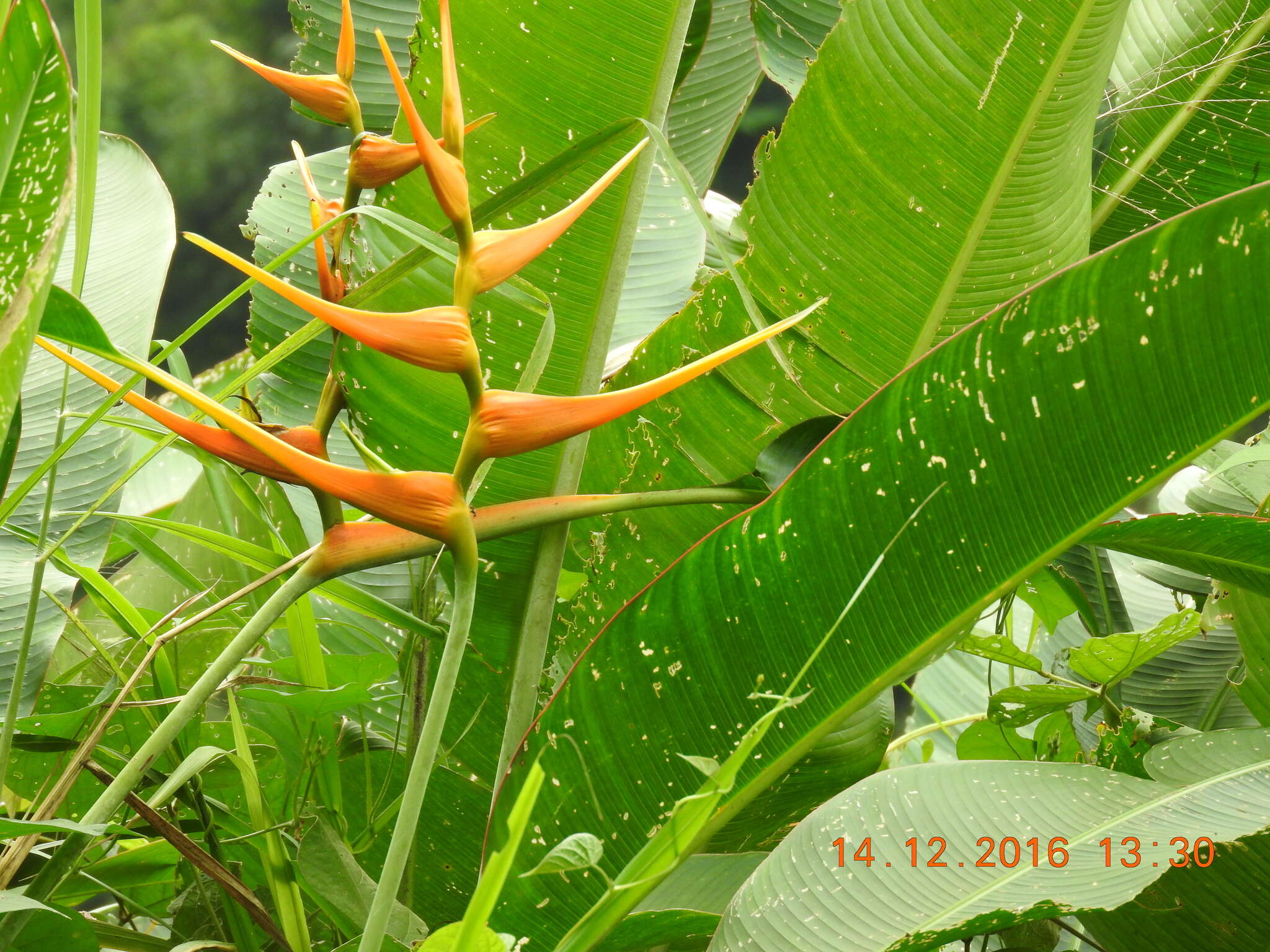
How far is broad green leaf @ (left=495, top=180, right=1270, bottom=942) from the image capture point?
1.08 feet

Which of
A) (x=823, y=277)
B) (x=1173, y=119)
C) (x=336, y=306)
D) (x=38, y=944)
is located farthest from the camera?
(x=1173, y=119)

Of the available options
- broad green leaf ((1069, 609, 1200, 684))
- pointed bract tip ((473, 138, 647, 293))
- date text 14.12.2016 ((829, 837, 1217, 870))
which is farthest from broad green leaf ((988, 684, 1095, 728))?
pointed bract tip ((473, 138, 647, 293))

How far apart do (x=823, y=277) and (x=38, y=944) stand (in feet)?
1.42

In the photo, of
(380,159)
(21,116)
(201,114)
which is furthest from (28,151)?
(201,114)

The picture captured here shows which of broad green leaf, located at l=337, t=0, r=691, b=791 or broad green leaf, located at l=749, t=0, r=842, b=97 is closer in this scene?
broad green leaf, located at l=337, t=0, r=691, b=791

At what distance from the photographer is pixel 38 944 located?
35 centimetres

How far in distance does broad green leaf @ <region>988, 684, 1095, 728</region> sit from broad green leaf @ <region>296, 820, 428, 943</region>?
0.99 feet

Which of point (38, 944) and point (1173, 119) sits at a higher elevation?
point (1173, 119)

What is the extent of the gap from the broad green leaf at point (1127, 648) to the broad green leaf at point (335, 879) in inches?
12.9

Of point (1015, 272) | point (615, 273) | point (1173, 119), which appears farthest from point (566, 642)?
point (1173, 119)

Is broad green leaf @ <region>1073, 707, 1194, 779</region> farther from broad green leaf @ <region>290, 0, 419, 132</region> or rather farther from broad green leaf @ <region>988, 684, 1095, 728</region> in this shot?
broad green leaf @ <region>290, 0, 419, 132</region>

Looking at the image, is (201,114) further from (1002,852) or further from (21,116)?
(1002,852)

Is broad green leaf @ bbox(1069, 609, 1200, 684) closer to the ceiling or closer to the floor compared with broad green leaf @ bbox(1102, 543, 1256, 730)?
closer to the ceiling

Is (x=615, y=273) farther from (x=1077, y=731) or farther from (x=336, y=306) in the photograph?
(x=1077, y=731)
